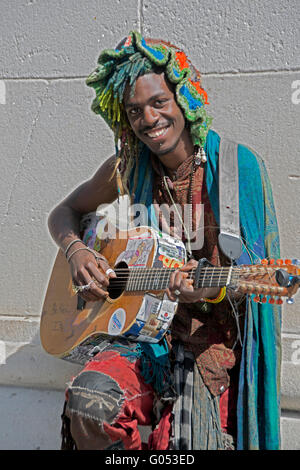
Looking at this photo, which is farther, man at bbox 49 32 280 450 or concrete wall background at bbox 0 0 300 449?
concrete wall background at bbox 0 0 300 449

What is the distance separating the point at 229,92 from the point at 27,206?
1.53 m

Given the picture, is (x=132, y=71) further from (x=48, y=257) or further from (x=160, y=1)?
(x=48, y=257)

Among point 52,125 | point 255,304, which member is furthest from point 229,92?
point 255,304

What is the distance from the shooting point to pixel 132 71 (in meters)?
2.17

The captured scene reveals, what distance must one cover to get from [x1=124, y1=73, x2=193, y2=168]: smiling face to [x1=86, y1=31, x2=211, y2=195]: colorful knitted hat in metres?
0.03

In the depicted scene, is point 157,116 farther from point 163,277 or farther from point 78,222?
point 78,222

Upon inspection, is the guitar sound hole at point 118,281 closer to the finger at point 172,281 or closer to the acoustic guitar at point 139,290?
the acoustic guitar at point 139,290

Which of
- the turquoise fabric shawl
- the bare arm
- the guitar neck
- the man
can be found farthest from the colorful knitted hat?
the guitar neck

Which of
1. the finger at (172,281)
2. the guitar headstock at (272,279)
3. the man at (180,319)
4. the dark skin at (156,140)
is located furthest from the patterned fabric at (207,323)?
the guitar headstock at (272,279)

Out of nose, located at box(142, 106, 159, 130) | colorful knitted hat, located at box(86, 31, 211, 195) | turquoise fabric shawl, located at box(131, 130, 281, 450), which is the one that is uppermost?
colorful knitted hat, located at box(86, 31, 211, 195)

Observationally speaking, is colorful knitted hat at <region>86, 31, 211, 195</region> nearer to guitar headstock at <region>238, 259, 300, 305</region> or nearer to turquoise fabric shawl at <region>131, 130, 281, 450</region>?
turquoise fabric shawl at <region>131, 130, 281, 450</region>

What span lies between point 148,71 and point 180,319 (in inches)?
44.3

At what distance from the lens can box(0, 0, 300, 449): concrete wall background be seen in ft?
9.47

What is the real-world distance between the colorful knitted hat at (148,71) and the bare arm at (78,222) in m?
0.48
